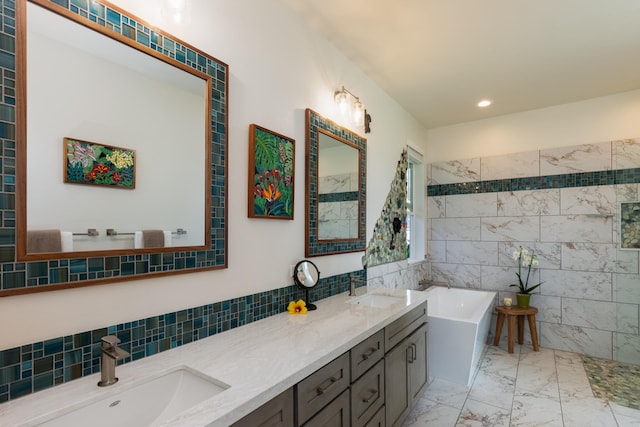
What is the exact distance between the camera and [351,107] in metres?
2.62

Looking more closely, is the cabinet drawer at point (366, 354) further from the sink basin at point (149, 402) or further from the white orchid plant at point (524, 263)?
the white orchid plant at point (524, 263)

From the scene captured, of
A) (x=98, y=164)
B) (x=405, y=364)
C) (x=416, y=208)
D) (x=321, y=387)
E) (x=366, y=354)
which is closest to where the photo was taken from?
(x=98, y=164)

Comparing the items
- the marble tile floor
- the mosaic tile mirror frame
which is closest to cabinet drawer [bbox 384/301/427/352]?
the marble tile floor

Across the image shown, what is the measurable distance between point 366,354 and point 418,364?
90cm

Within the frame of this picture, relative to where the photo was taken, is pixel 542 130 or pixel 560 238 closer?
pixel 560 238

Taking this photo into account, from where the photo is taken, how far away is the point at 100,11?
1148 mm

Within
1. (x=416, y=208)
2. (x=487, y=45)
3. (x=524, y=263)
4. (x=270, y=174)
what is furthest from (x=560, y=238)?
(x=270, y=174)

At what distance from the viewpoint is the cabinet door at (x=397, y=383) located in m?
1.84

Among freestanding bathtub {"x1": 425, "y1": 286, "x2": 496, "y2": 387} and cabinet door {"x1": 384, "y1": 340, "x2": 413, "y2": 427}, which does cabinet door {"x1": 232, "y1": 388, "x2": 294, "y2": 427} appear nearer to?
cabinet door {"x1": 384, "y1": 340, "x2": 413, "y2": 427}

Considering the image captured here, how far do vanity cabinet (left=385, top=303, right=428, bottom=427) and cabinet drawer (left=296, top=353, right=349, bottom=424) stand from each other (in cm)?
48

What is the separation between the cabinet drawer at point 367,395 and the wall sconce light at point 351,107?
181cm

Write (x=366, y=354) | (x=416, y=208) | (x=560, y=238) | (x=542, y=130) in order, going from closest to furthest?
(x=366, y=354) < (x=560, y=238) < (x=542, y=130) < (x=416, y=208)

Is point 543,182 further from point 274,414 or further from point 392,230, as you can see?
point 274,414

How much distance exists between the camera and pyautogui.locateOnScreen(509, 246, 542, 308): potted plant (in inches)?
142
